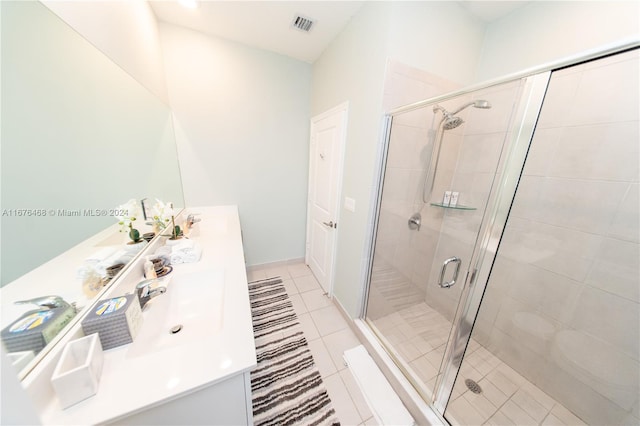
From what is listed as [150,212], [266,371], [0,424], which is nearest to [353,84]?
[150,212]

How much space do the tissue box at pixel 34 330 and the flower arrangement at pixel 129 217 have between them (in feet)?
1.65

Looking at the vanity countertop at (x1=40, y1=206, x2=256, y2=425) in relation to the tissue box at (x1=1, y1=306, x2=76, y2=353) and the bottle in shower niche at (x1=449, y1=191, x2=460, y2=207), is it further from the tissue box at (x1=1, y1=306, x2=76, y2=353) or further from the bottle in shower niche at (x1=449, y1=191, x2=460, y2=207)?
the bottle in shower niche at (x1=449, y1=191, x2=460, y2=207)

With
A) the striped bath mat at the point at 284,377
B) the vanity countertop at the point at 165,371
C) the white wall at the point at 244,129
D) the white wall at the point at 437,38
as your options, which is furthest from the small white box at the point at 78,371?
the white wall at the point at 437,38

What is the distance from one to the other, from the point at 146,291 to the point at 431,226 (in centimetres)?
210

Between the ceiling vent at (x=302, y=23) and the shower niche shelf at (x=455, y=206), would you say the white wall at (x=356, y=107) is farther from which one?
the shower niche shelf at (x=455, y=206)

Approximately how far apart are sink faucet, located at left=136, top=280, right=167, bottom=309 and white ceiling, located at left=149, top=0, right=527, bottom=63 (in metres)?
2.03

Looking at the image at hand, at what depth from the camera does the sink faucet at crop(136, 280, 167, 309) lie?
0.90 metres

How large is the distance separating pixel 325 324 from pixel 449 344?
3.36ft

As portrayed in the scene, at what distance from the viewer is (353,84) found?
1605 millimetres

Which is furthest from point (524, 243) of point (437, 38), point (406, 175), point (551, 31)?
point (437, 38)

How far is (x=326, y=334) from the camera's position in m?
1.75

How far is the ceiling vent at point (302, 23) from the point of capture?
161 cm

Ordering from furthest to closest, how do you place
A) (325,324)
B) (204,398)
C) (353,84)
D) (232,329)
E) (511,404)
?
(325,324)
(353,84)
(511,404)
(232,329)
(204,398)

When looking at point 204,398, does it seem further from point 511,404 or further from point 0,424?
point 511,404
